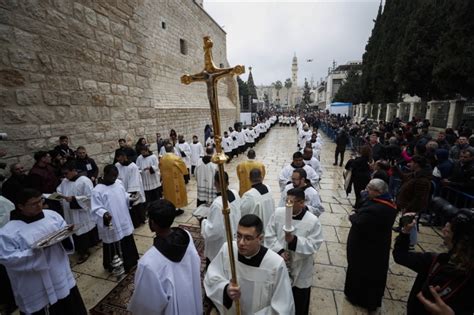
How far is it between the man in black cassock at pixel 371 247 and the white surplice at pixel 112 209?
3.56m

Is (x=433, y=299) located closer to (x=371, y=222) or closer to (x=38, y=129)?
(x=371, y=222)

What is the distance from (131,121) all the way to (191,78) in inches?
222

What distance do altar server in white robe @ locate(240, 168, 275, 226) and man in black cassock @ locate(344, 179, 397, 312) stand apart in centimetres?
124

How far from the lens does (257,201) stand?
3.71 metres

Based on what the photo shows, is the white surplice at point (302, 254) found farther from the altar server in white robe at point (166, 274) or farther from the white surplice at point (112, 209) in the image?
the white surplice at point (112, 209)

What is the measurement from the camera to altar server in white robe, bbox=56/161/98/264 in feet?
13.7

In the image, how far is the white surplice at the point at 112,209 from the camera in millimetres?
3752

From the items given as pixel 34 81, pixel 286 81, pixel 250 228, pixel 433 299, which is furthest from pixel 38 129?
pixel 286 81

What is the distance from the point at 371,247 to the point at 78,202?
470 centimetres

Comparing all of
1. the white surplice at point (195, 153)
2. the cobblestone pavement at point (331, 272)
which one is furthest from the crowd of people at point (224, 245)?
the white surplice at point (195, 153)

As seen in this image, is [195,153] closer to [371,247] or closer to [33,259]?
[33,259]

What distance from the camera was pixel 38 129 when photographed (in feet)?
14.6

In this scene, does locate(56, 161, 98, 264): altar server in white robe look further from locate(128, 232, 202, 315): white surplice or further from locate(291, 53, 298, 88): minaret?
locate(291, 53, 298, 88): minaret

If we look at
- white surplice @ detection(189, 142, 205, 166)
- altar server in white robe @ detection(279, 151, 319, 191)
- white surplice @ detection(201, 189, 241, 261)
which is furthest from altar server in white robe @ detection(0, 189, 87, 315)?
white surplice @ detection(189, 142, 205, 166)
